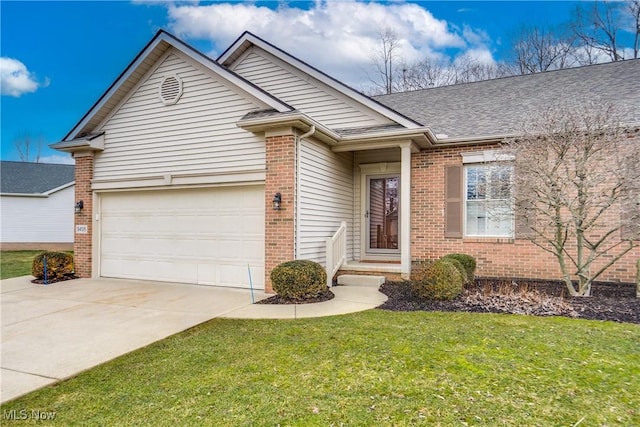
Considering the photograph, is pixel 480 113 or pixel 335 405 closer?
pixel 335 405

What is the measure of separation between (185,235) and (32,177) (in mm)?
18956

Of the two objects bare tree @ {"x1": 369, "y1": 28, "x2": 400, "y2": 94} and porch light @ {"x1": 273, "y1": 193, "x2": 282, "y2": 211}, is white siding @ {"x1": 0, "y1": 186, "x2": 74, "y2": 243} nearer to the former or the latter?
bare tree @ {"x1": 369, "y1": 28, "x2": 400, "y2": 94}

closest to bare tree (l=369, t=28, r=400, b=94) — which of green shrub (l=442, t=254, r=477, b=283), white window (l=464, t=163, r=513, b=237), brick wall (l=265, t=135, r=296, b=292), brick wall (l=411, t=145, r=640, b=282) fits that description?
brick wall (l=411, t=145, r=640, b=282)

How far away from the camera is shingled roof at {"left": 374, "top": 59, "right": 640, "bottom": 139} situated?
9.23m

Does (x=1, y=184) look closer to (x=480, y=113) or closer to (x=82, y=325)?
(x=82, y=325)

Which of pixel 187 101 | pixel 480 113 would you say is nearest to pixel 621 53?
pixel 480 113

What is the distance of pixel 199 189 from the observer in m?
9.07

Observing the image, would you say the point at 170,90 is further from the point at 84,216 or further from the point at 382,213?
the point at 382,213

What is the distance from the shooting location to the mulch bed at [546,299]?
235 inches

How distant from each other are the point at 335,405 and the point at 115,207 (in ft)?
29.1

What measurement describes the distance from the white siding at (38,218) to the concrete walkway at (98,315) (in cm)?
1390

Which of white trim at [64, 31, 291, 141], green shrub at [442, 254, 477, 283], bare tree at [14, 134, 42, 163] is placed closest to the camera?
white trim at [64, 31, 291, 141]

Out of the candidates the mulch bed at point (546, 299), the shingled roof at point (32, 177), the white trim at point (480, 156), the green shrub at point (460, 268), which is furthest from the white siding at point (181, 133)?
the shingled roof at point (32, 177)

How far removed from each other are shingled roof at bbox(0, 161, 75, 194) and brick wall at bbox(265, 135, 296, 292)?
1938 cm
